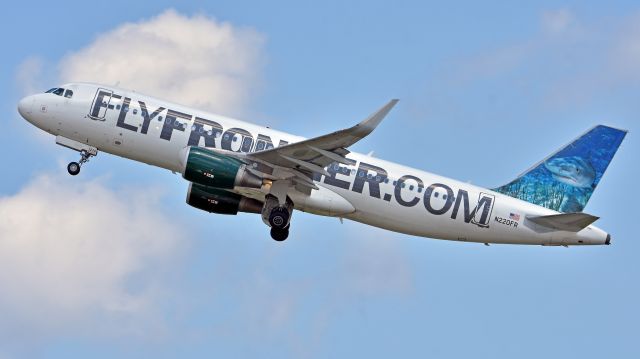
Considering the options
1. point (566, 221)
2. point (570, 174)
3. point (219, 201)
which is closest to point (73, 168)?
point (219, 201)

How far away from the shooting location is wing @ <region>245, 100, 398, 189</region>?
5467 cm

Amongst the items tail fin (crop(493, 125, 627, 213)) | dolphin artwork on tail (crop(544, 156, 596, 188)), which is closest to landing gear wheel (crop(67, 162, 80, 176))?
tail fin (crop(493, 125, 627, 213))

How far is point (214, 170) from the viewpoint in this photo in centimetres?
5769

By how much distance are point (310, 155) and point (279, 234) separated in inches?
206

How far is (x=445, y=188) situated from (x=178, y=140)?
1317cm

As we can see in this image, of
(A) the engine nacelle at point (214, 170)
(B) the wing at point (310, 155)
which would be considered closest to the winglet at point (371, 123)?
(B) the wing at point (310, 155)

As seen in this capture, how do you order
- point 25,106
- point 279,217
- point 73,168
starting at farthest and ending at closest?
point 25,106 → point 73,168 → point 279,217

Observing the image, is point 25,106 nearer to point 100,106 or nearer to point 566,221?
point 100,106

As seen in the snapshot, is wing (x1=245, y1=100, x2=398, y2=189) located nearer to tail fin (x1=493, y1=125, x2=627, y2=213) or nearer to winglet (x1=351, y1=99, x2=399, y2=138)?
winglet (x1=351, y1=99, x2=399, y2=138)

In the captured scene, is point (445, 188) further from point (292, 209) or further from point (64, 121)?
point (64, 121)

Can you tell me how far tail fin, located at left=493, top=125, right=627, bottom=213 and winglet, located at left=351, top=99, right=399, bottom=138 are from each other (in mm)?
12293

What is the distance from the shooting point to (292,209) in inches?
2400

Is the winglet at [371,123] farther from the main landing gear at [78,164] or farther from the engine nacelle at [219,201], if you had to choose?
the main landing gear at [78,164]

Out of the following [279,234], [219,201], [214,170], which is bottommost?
[279,234]
